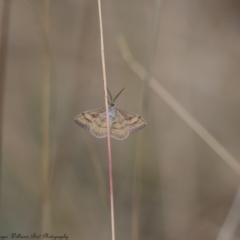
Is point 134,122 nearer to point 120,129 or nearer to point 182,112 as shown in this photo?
point 120,129

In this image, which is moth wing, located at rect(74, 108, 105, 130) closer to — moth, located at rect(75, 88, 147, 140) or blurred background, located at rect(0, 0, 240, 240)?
moth, located at rect(75, 88, 147, 140)

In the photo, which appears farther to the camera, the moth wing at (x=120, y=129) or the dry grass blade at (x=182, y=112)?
the dry grass blade at (x=182, y=112)

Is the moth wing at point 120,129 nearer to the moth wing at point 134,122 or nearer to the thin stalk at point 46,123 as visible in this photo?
the moth wing at point 134,122

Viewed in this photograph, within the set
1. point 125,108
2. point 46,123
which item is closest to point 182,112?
point 125,108

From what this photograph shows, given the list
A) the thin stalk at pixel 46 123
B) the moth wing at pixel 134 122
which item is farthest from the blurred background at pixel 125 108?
the moth wing at pixel 134 122

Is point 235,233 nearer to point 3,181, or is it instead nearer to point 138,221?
point 138,221

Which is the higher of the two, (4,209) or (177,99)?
(177,99)

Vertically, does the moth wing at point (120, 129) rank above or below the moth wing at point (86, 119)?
below

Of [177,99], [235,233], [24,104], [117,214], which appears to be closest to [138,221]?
[117,214]
